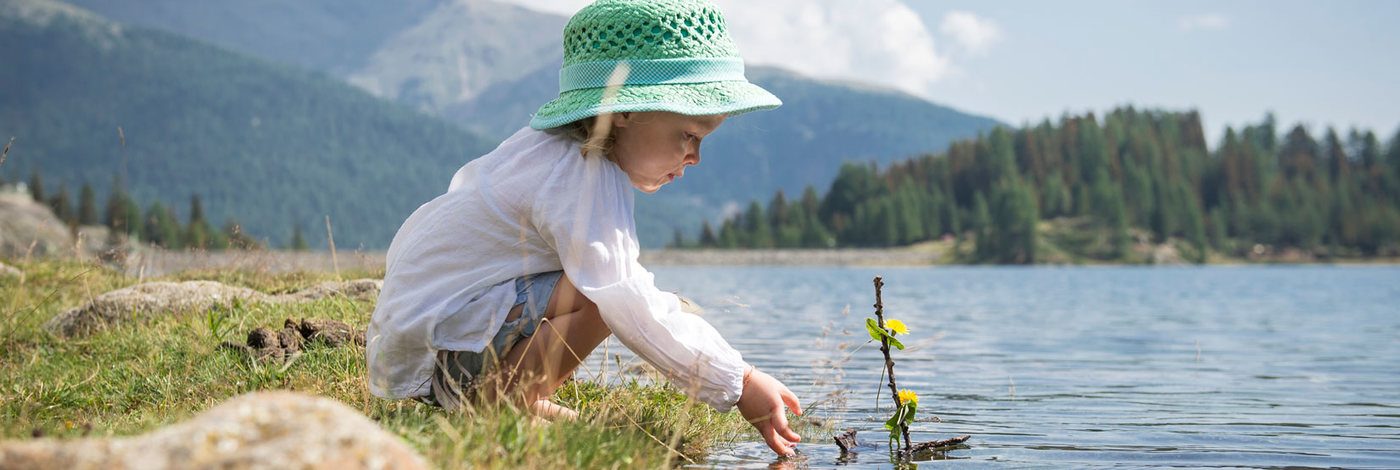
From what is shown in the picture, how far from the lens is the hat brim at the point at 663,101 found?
3447mm

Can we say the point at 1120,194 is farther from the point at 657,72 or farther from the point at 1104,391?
the point at 657,72

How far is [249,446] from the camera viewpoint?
6.49 ft

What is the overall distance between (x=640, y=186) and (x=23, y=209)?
3146 centimetres

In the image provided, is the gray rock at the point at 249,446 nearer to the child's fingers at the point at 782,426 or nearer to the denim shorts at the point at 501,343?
A: the denim shorts at the point at 501,343

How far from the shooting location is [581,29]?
150 inches

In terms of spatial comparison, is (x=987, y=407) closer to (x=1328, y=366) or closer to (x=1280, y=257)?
(x=1328, y=366)

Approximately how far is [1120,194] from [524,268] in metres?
134

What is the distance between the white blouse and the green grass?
196mm

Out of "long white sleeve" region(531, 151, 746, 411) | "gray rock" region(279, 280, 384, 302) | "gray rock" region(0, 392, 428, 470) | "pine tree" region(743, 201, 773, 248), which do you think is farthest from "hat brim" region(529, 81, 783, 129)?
"pine tree" region(743, 201, 773, 248)

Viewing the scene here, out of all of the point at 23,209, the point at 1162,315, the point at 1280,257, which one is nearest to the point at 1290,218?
the point at 1280,257

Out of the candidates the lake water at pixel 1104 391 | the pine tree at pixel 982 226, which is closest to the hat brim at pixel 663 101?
the lake water at pixel 1104 391

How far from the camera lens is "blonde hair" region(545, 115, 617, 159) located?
11.5 feet

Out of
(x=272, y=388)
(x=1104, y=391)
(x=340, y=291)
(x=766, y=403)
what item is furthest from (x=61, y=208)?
(x=766, y=403)

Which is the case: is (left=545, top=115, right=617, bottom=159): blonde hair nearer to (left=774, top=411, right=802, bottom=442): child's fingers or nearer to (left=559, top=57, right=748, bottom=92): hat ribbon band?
(left=559, top=57, right=748, bottom=92): hat ribbon band
